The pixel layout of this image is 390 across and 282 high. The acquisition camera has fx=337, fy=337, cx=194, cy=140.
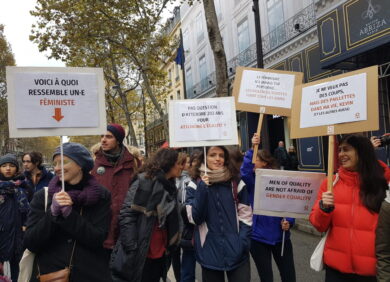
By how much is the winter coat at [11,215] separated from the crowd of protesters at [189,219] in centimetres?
130

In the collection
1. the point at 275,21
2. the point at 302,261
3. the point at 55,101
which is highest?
the point at 275,21

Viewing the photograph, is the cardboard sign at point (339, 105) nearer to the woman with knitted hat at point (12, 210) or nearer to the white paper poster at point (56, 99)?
the white paper poster at point (56, 99)

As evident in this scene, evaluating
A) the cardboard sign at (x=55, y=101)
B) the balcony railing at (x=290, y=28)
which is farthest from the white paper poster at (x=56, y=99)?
the balcony railing at (x=290, y=28)

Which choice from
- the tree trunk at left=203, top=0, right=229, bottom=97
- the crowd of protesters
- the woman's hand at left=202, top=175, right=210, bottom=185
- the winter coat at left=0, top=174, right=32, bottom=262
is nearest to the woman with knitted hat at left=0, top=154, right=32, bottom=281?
the winter coat at left=0, top=174, right=32, bottom=262

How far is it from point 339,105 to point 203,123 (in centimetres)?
127

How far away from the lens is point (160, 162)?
3.23 m

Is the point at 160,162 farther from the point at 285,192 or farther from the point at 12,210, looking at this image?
the point at 12,210

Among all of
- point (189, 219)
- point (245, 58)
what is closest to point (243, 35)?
point (245, 58)

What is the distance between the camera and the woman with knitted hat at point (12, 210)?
426 centimetres

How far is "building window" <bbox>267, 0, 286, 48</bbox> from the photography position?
1418 centimetres

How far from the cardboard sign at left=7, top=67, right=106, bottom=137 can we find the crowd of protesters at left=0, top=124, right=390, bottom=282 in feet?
0.63

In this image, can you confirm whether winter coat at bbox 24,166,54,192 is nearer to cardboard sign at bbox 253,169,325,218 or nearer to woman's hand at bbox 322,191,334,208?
cardboard sign at bbox 253,169,325,218

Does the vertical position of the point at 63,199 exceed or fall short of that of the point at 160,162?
it falls short

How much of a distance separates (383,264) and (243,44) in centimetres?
1705
